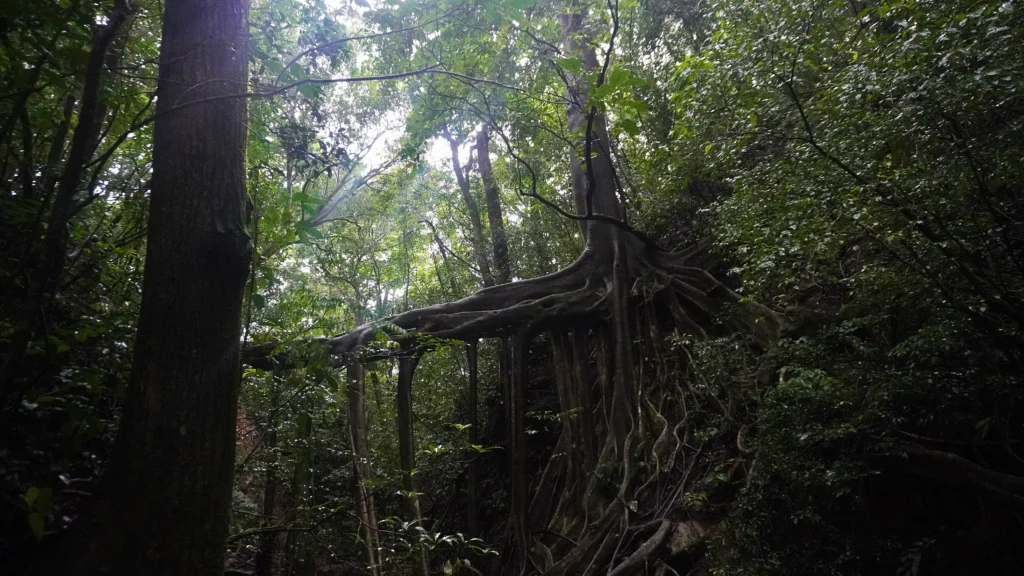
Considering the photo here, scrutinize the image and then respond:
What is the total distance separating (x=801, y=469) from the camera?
3.07 m

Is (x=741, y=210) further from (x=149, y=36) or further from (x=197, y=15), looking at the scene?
(x=149, y=36)

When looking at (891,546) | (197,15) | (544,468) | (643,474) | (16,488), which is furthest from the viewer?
(544,468)

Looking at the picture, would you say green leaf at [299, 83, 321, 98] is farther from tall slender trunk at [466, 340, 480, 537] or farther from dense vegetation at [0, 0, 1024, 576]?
tall slender trunk at [466, 340, 480, 537]

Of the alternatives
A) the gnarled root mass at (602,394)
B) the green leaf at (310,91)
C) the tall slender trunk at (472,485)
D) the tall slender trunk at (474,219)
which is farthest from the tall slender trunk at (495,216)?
the green leaf at (310,91)

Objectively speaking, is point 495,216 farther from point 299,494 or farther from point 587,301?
point 299,494

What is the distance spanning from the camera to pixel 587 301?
595 centimetres

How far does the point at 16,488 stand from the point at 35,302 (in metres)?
0.55

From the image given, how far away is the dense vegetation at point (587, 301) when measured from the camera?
1.57 m

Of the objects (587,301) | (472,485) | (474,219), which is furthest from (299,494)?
(474,219)

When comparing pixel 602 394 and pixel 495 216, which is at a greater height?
pixel 495 216

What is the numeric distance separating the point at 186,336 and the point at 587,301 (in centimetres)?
471

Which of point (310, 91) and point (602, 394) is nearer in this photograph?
point (310, 91)

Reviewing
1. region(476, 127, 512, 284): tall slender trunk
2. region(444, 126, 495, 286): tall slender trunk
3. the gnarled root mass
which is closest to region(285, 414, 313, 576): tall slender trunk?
the gnarled root mass

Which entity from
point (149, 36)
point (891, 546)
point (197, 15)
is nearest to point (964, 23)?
point (891, 546)
